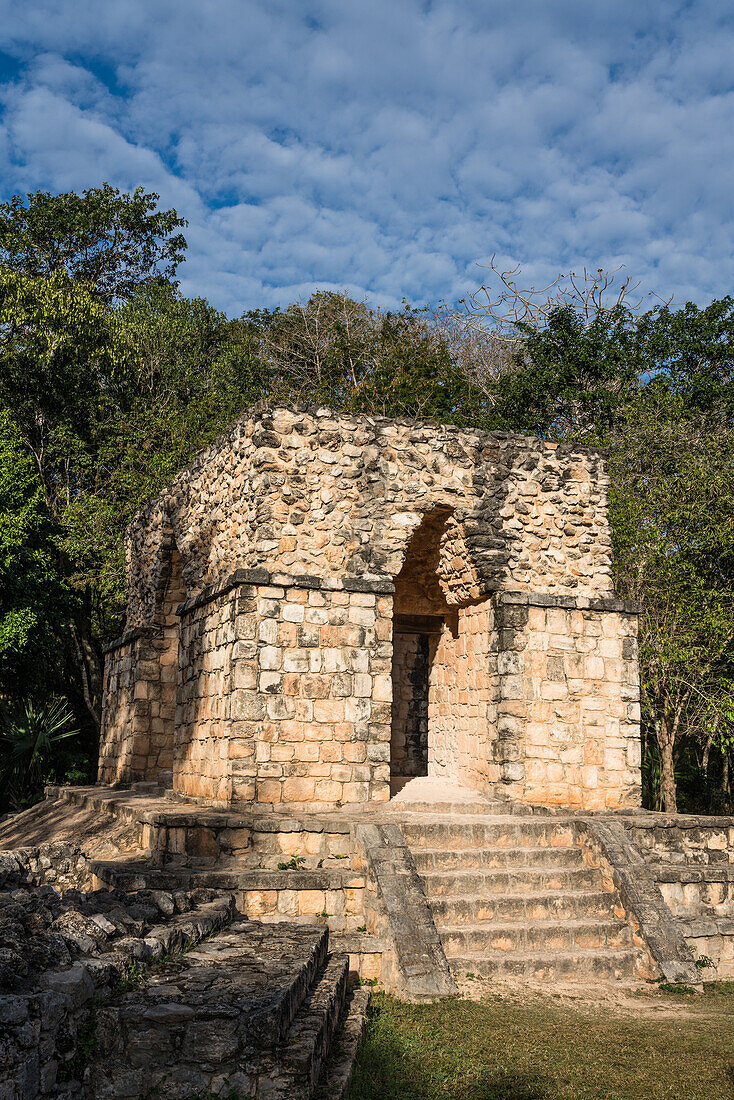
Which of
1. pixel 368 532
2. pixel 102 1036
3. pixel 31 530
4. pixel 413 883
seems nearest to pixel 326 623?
pixel 368 532

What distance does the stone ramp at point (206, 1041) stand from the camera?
354cm

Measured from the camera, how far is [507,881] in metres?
7.17

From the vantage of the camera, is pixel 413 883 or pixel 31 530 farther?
pixel 31 530

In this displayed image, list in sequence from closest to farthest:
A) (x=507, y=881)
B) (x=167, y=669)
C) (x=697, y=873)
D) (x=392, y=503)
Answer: (x=507, y=881), (x=697, y=873), (x=392, y=503), (x=167, y=669)

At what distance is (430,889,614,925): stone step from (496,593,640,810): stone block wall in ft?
6.00

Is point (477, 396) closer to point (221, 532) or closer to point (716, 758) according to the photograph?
point (716, 758)

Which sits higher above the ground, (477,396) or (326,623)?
(477,396)

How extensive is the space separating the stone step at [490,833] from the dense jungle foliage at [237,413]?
16.9 ft

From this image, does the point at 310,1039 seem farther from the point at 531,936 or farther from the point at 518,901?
the point at 518,901

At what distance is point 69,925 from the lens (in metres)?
4.19

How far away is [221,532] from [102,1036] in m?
6.62

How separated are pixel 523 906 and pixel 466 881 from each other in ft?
1.57

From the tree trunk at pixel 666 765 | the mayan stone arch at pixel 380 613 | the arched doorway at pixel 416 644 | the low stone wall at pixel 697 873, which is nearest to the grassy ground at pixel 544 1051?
the low stone wall at pixel 697 873

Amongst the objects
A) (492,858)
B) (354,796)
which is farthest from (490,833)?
(354,796)
